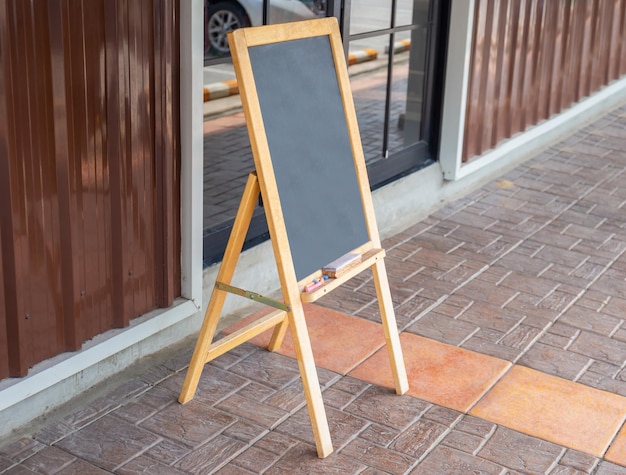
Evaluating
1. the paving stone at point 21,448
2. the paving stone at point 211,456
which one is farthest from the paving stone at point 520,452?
the paving stone at point 21,448

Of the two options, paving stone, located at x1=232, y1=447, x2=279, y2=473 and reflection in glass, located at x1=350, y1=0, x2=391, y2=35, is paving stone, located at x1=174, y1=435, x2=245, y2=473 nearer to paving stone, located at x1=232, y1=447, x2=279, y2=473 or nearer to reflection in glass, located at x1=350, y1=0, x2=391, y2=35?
paving stone, located at x1=232, y1=447, x2=279, y2=473

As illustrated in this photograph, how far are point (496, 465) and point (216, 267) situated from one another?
165 centimetres

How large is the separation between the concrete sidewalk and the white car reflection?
1.43 metres

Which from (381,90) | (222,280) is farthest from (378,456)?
(381,90)

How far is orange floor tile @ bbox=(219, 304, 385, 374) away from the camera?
3961 millimetres

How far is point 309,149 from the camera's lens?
130 inches

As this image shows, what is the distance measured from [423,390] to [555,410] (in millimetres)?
541

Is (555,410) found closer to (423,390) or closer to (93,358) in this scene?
(423,390)

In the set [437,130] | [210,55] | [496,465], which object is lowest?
[496,465]

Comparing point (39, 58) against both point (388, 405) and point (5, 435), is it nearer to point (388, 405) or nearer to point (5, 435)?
Answer: point (5, 435)

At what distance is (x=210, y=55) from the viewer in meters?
4.23

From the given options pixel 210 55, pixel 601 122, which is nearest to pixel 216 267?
pixel 210 55

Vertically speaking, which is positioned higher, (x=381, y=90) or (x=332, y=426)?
(x=381, y=90)

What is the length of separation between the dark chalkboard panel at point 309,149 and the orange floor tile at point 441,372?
69cm
